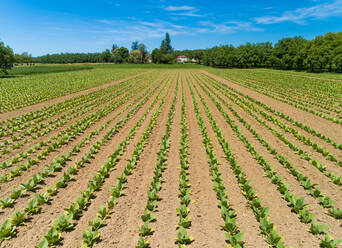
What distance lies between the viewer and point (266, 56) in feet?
326

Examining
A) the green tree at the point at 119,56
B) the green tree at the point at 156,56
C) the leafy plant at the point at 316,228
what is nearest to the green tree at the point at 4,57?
the leafy plant at the point at 316,228

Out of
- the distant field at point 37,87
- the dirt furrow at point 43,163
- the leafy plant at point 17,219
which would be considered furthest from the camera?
the distant field at point 37,87

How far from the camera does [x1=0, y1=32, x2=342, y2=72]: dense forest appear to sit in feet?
201

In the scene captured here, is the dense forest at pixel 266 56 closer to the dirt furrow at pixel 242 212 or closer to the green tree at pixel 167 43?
the green tree at pixel 167 43

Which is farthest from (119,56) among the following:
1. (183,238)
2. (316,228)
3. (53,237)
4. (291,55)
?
(316,228)

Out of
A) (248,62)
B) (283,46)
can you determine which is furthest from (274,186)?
(248,62)

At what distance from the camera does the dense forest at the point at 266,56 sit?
61.2m

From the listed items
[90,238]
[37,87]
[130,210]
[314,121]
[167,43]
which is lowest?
[130,210]

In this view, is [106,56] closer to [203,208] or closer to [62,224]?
[62,224]

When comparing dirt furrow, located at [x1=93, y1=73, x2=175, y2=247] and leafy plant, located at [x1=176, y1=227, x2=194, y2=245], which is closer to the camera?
leafy plant, located at [x1=176, y1=227, x2=194, y2=245]

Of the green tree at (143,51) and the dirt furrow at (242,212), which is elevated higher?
the green tree at (143,51)

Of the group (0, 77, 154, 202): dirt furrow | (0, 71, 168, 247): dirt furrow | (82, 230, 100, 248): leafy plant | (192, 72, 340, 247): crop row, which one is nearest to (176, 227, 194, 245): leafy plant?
(82, 230, 100, 248): leafy plant

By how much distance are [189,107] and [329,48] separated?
67.0m

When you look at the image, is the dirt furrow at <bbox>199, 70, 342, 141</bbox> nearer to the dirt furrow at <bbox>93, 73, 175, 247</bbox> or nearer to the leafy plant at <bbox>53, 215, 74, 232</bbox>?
the dirt furrow at <bbox>93, 73, 175, 247</bbox>
